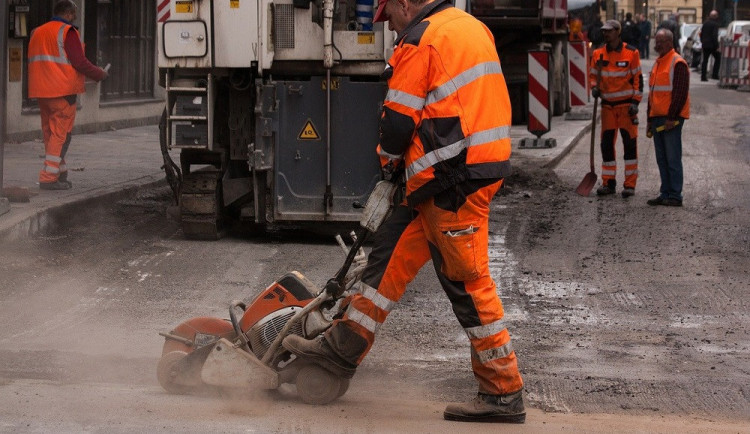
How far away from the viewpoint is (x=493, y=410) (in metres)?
5.00

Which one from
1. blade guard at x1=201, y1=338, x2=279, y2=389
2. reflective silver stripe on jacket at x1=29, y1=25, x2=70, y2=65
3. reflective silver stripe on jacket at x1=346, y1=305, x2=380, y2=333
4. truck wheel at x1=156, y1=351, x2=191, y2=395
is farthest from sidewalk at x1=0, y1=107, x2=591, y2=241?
reflective silver stripe on jacket at x1=346, y1=305, x2=380, y2=333

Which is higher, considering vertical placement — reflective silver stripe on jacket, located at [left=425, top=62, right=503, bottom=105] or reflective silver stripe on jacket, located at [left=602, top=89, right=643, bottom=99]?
reflective silver stripe on jacket, located at [left=425, top=62, right=503, bottom=105]

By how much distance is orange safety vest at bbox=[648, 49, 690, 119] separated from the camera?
1177 cm

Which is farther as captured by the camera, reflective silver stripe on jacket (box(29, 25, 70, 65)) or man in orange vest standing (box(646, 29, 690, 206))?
man in orange vest standing (box(646, 29, 690, 206))

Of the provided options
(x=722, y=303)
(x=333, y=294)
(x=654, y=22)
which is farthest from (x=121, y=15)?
(x=654, y=22)

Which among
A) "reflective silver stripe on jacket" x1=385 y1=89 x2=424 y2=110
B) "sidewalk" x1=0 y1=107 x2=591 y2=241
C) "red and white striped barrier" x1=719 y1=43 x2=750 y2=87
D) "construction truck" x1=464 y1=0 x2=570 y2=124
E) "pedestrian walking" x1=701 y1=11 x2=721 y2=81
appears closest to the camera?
"reflective silver stripe on jacket" x1=385 y1=89 x2=424 y2=110

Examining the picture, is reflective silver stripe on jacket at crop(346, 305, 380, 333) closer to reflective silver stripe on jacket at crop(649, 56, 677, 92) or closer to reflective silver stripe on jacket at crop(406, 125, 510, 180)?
reflective silver stripe on jacket at crop(406, 125, 510, 180)

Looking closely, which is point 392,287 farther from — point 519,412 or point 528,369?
point 528,369

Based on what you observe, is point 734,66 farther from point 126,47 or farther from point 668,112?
point 668,112

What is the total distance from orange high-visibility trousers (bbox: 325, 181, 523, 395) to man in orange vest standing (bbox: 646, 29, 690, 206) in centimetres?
714

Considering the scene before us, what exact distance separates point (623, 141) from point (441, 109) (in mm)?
8193

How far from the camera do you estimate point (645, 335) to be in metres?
6.76

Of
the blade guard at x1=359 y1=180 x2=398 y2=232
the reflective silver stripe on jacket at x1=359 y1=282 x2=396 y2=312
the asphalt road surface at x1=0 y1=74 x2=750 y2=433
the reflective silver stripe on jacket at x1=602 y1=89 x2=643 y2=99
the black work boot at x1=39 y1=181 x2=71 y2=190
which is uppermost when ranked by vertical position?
the reflective silver stripe on jacket at x1=602 y1=89 x2=643 y2=99

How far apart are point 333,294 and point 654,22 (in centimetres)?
6189
